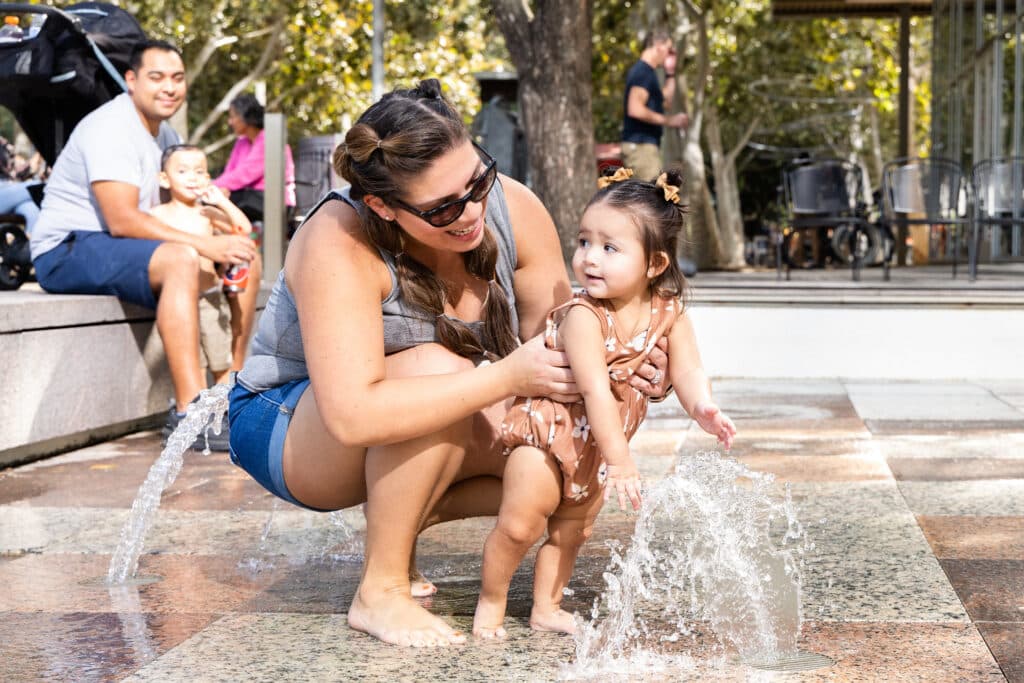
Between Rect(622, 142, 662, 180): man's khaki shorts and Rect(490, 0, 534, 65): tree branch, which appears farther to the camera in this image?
Rect(490, 0, 534, 65): tree branch

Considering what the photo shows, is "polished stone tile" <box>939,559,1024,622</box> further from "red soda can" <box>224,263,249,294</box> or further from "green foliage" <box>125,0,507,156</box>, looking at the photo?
"green foliage" <box>125,0,507,156</box>

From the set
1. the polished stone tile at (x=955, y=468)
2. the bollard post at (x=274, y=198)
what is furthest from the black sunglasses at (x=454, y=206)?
the bollard post at (x=274, y=198)

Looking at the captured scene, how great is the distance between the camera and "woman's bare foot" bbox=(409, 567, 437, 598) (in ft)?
12.0

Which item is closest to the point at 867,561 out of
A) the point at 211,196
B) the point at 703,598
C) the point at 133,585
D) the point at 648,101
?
the point at 703,598

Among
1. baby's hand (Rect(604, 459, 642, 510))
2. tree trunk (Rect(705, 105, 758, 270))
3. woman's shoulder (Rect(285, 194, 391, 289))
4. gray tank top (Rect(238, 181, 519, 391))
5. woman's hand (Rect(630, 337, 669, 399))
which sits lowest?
tree trunk (Rect(705, 105, 758, 270))

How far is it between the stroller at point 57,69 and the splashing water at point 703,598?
4.44 metres

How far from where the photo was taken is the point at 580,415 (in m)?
3.24

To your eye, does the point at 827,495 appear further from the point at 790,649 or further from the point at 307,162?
the point at 307,162

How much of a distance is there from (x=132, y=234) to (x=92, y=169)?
12.9 inches

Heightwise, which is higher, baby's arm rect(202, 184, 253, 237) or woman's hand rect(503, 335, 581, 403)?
baby's arm rect(202, 184, 253, 237)

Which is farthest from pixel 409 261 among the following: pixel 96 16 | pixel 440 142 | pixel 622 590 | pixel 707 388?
pixel 96 16

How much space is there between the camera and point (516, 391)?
3.20 metres

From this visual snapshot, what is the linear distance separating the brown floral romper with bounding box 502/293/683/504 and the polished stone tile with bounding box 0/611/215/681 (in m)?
0.91

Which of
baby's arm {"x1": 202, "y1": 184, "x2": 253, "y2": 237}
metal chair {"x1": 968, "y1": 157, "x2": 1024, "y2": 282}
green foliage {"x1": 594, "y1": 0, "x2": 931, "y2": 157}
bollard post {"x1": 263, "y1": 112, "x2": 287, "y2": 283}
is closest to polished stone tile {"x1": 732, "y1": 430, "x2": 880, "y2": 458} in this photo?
baby's arm {"x1": 202, "y1": 184, "x2": 253, "y2": 237}
